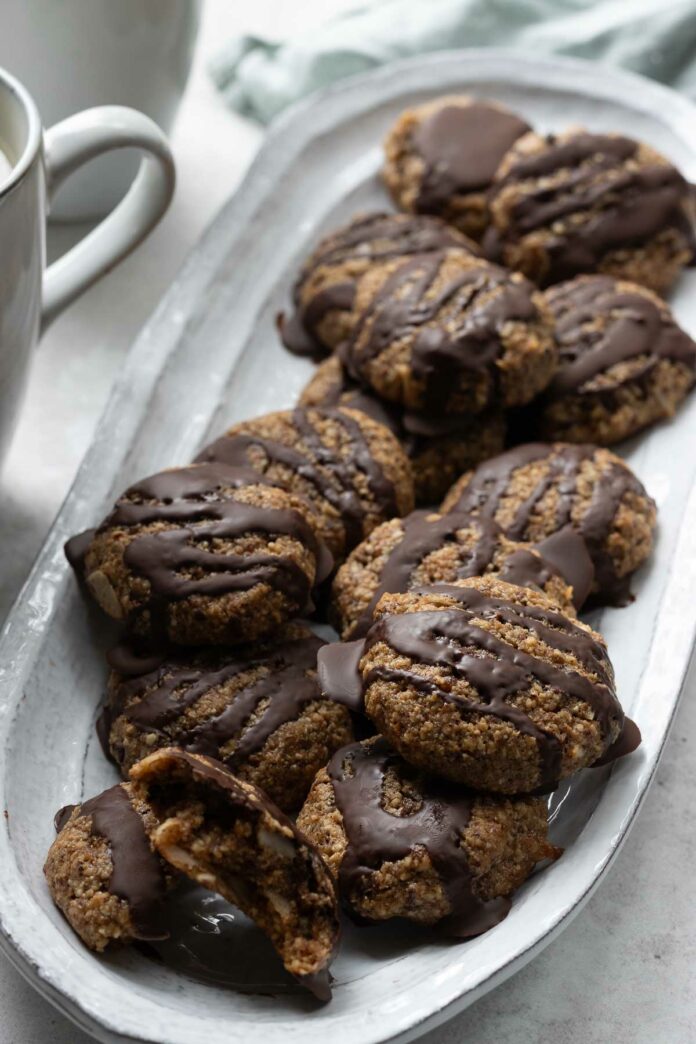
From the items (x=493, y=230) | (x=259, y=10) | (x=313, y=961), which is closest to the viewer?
(x=313, y=961)

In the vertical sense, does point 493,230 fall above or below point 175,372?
above

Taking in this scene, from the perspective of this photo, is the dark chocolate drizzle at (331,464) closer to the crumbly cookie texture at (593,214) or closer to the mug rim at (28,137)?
the mug rim at (28,137)

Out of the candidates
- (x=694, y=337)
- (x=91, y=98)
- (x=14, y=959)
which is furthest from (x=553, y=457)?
(x=91, y=98)

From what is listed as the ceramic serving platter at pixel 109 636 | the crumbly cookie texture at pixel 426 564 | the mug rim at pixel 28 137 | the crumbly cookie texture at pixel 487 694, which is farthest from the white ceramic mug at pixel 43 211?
the crumbly cookie texture at pixel 487 694

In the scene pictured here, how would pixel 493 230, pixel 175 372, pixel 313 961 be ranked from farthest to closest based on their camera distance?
pixel 493 230, pixel 175 372, pixel 313 961

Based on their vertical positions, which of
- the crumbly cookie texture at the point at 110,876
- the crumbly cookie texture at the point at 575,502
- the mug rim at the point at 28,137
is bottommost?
the crumbly cookie texture at the point at 110,876

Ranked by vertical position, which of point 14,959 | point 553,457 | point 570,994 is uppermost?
point 553,457

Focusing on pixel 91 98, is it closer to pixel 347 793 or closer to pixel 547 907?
pixel 347 793
